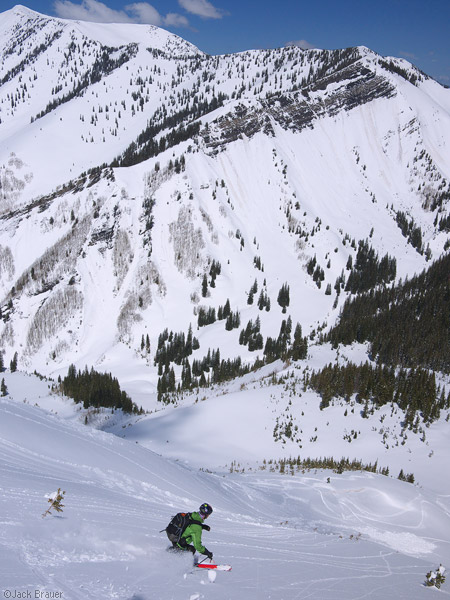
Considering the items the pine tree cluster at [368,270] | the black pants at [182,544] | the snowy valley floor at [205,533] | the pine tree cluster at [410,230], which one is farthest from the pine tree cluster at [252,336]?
the black pants at [182,544]

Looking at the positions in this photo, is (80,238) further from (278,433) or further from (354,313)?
(278,433)

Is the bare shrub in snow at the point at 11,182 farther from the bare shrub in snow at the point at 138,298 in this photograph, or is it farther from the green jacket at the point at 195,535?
the green jacket at the point at 195,535

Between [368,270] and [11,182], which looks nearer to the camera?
[368,270]

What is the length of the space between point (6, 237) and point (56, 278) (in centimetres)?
2389

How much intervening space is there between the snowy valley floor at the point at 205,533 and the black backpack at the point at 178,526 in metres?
0.36

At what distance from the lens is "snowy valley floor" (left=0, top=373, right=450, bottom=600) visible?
7020mm

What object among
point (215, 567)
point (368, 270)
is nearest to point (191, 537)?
point (215, 567)

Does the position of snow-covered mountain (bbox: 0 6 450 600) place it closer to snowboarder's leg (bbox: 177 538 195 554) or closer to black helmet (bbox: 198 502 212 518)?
snowboarder's leg (bbox: 177 538 195 554)

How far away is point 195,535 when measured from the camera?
8406 millimetres

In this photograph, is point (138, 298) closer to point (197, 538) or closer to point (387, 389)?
point (387, 389)

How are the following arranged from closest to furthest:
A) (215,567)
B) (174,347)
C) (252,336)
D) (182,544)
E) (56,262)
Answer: (215,567) < (182,544) < (252,336) < (174,347) < (56,262)

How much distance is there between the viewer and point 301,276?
8538cm

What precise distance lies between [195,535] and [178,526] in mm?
422

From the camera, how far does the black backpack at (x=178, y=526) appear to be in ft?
28.0
